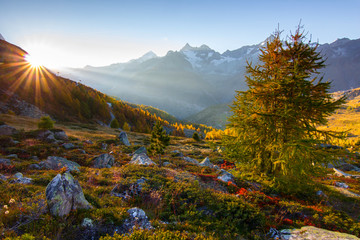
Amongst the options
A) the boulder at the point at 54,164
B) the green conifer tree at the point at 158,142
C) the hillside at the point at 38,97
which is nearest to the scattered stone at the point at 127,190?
the boulder at the point at 54,164

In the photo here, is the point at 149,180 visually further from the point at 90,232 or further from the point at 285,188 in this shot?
the point at 285,188

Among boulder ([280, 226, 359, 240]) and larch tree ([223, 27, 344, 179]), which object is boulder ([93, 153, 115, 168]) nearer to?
larch tree ([223, 27, 344, 179])

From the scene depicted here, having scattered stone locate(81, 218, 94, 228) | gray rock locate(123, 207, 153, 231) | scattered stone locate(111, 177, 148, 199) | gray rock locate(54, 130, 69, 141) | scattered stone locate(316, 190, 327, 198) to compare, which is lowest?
gray rock locate(54, 130, 69, 141)

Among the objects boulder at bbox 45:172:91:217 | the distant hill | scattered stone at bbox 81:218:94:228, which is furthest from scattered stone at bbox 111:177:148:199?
Result: the distant hill

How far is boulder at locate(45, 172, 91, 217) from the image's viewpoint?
5.64 metres

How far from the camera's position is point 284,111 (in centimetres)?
973

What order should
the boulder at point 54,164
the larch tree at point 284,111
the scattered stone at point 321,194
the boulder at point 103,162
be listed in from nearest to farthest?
1. the larch tree at point 284,111
2. the scattered stone at point 321,194
3. the boulder at point 54,164
4. the boulder at point 103,162

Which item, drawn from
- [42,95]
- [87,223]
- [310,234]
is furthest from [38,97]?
[310,234]

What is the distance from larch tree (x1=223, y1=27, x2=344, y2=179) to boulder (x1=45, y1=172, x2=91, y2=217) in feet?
34.2

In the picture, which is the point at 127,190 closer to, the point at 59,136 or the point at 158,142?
the point at 158,142

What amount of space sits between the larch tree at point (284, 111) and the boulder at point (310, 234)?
137 inches

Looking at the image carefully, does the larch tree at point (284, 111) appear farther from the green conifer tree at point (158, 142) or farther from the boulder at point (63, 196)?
the green conifer tree at point (158, 142)

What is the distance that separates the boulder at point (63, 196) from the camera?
5.64 metres

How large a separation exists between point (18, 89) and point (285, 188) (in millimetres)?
97483
